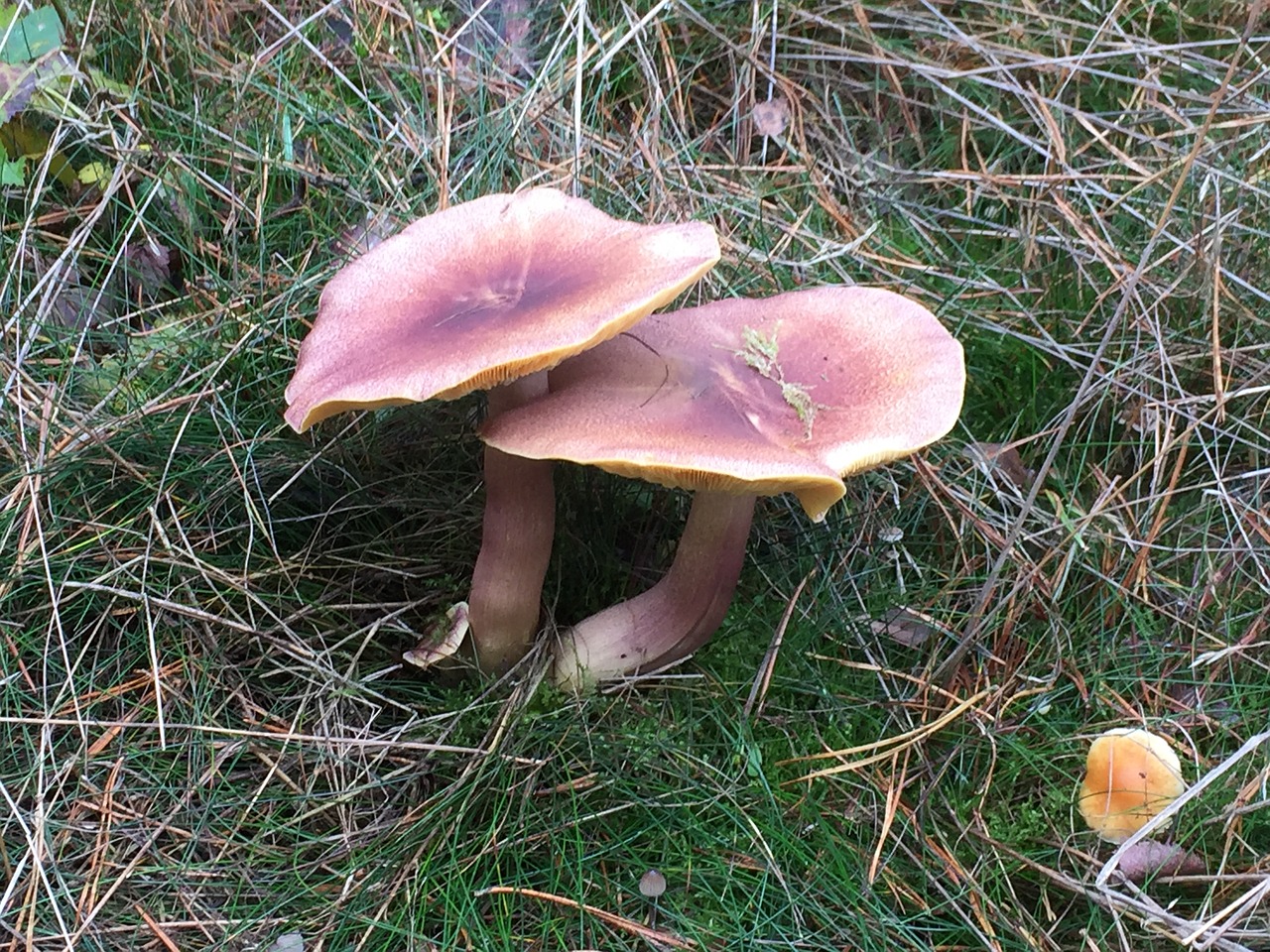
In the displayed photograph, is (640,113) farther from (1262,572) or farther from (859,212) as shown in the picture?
(1262,572)

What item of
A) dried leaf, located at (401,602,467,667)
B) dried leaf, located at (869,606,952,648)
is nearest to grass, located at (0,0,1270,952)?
dried leaf, located at (869,606,952,648)

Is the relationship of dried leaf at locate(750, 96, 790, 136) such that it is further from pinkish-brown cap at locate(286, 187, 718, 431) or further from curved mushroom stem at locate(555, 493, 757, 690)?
curved mushroom stem at locate(555, 493, 757, 690)

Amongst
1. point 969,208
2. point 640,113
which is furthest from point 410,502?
point 969,208

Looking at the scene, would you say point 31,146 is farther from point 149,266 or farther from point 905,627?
point 905,627

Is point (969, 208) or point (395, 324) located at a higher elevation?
point (395, 324)

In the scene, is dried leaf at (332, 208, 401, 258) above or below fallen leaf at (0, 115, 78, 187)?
below

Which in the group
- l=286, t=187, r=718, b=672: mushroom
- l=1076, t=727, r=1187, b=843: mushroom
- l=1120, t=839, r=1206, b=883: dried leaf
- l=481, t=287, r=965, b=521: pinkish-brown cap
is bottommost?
l=1120, t=839, r=1206, b=883: dried leaf

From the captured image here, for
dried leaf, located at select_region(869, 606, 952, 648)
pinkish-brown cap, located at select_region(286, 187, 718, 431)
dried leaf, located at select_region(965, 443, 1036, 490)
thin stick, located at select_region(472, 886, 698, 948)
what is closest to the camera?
pinkish-brown cap, located at select_region(286, 187, 718, 431)
